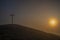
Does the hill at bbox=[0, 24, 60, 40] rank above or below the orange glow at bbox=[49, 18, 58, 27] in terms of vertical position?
below

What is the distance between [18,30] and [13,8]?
41 centimetres

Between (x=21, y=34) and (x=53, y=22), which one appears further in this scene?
(x=53, y=22)

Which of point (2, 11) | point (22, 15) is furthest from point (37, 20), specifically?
point (2, 11)

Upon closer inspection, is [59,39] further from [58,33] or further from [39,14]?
[39,14]

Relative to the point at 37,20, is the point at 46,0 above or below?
above

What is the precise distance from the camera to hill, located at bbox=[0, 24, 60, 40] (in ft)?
6.01

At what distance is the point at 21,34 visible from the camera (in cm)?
190

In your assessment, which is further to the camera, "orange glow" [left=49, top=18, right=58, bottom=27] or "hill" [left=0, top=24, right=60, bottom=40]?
"orange glow" [left=49, top=18, right=58, bottom=27]

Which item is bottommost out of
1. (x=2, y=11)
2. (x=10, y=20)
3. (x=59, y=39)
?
(x=59, y=39)

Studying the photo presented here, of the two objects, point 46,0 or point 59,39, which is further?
point 46,0

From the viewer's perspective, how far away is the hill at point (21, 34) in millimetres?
1832

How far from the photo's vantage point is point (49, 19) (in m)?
2.05

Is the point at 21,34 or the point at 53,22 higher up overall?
the point at 53,22

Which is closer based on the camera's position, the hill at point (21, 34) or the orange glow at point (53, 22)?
the hill at point (21, 34)
